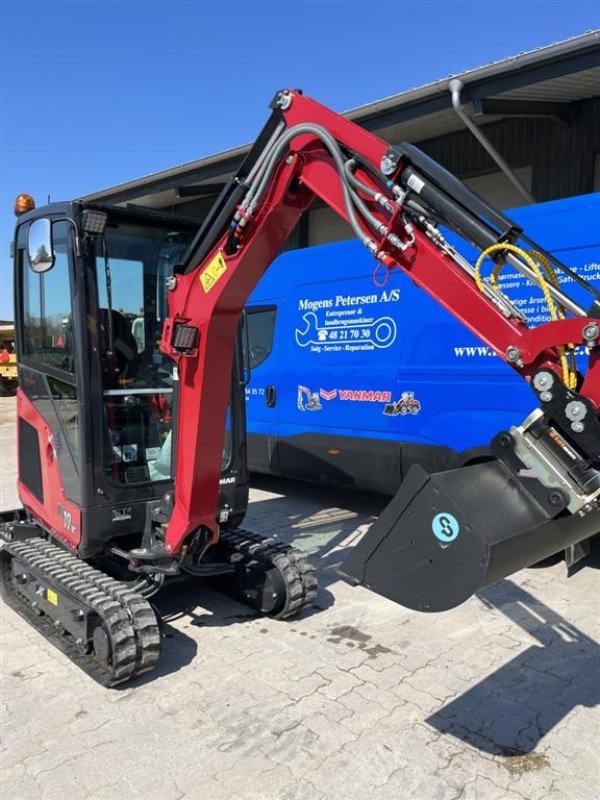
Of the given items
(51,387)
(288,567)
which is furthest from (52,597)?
(288,567)

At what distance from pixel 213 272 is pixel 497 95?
510cm

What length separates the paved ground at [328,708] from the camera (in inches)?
106

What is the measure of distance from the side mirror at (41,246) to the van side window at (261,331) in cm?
375

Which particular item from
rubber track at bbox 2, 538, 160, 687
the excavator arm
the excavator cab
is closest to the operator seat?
the excavator cab

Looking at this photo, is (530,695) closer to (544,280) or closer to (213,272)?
(544,280)

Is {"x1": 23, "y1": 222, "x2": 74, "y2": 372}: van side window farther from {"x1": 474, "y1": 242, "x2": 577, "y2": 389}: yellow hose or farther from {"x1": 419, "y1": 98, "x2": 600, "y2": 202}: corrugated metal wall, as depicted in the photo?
{"x1": 419, "y1": 98, "x2": 600, "y2": 202}: corrugated metal wall

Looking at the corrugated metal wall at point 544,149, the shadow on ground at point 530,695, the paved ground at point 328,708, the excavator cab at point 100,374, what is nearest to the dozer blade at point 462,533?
the paved ground at point 328,708

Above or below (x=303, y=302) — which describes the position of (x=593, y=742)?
below

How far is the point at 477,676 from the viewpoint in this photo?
3545mm

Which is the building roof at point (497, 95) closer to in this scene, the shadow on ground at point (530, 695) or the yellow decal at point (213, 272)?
the yellow decal at point (213, 272)

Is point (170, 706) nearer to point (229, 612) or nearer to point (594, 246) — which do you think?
point (229, 612)

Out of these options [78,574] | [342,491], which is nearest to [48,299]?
[78,574]

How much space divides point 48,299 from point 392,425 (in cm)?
328

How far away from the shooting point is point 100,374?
3.66 metres
